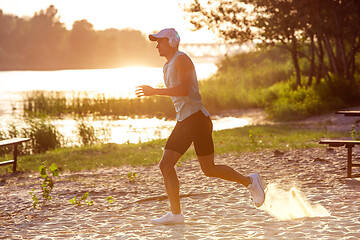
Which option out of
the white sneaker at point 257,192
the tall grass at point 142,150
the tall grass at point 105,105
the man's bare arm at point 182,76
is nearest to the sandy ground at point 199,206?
the white sneaker at point 257,192

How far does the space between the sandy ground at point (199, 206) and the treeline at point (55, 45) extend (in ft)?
461

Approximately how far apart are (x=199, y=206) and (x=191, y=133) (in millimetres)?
1667

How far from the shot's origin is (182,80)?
571cm

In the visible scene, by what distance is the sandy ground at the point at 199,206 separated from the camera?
5938 mm

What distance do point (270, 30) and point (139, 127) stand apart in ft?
22.0

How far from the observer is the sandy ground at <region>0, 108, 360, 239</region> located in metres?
5.94

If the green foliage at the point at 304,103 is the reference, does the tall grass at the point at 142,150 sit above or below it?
below

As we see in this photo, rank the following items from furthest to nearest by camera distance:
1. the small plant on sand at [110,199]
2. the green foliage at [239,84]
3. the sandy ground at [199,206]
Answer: the green foliage at [239,84] < the small plant on sand at [110,199] < the sandy ground at [199,206]

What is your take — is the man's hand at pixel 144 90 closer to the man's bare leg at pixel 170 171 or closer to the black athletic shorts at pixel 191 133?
the black athletic shorts at pixel 191 133

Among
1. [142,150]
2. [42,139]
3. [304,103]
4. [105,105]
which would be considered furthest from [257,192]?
[105,105]

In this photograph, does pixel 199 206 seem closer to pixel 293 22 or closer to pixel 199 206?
pixel 199 206

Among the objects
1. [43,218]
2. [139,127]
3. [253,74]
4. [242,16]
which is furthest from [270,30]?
[43,218]

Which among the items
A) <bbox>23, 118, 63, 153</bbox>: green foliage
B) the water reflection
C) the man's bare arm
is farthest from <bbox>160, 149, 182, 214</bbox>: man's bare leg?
the water reflection

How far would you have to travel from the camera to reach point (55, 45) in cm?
A: 15288
